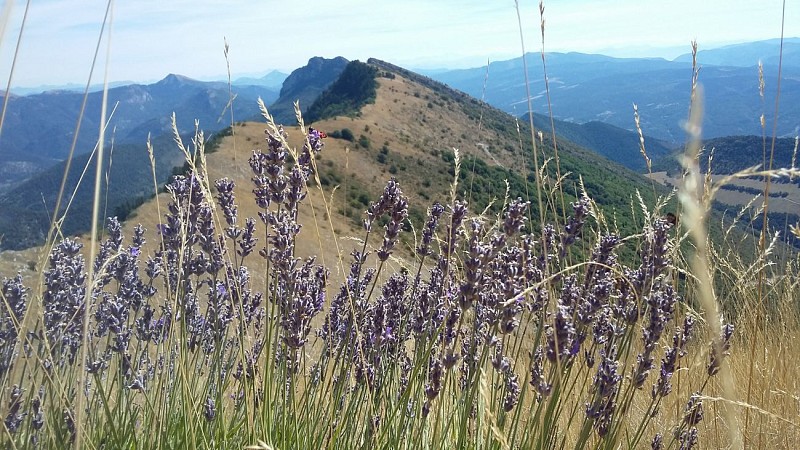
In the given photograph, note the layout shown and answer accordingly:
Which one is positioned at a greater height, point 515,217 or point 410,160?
point 515,217

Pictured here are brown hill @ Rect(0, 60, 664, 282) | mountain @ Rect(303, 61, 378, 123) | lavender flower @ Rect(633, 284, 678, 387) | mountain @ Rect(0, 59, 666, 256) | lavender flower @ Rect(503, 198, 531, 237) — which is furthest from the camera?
mountain @ Rect(303, 61, 378, 123)

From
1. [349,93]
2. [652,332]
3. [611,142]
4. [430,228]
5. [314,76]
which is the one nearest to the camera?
[652,332]

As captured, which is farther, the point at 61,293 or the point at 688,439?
the point at 61,293

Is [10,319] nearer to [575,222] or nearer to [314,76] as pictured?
[575,222]

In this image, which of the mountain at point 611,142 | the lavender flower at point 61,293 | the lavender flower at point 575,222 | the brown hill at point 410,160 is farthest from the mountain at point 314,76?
the lavender flower at point 575,222

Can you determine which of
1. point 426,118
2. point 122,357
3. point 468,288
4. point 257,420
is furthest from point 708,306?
point 426,118

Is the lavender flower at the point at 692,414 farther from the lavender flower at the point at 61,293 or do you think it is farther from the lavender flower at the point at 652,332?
the lavender flower at the point at 61,293

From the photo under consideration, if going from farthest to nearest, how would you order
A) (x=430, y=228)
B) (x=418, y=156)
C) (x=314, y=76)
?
(x=314, y=76) < (x=418, y=156) < (x=430, y=228)

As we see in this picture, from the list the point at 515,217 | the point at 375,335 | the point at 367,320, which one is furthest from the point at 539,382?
the point at 367,320

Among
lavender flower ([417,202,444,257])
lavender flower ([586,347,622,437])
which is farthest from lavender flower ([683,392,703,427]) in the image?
lavender flower ([417,202,444,257])

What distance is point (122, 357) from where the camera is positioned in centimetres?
189

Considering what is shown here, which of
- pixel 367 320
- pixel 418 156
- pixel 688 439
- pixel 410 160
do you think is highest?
pixel 367 320

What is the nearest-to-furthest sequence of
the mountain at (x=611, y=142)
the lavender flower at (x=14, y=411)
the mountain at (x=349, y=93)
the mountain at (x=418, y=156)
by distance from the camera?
the lavender flower at (x=14, y=411) → the mountain at (x=418, y=156) → the mountain at (x=349, y=93) → the mountain at (x=611, y=142)

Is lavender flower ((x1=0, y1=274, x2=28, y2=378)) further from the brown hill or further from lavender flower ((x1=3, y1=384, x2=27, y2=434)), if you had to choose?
the brown hill
